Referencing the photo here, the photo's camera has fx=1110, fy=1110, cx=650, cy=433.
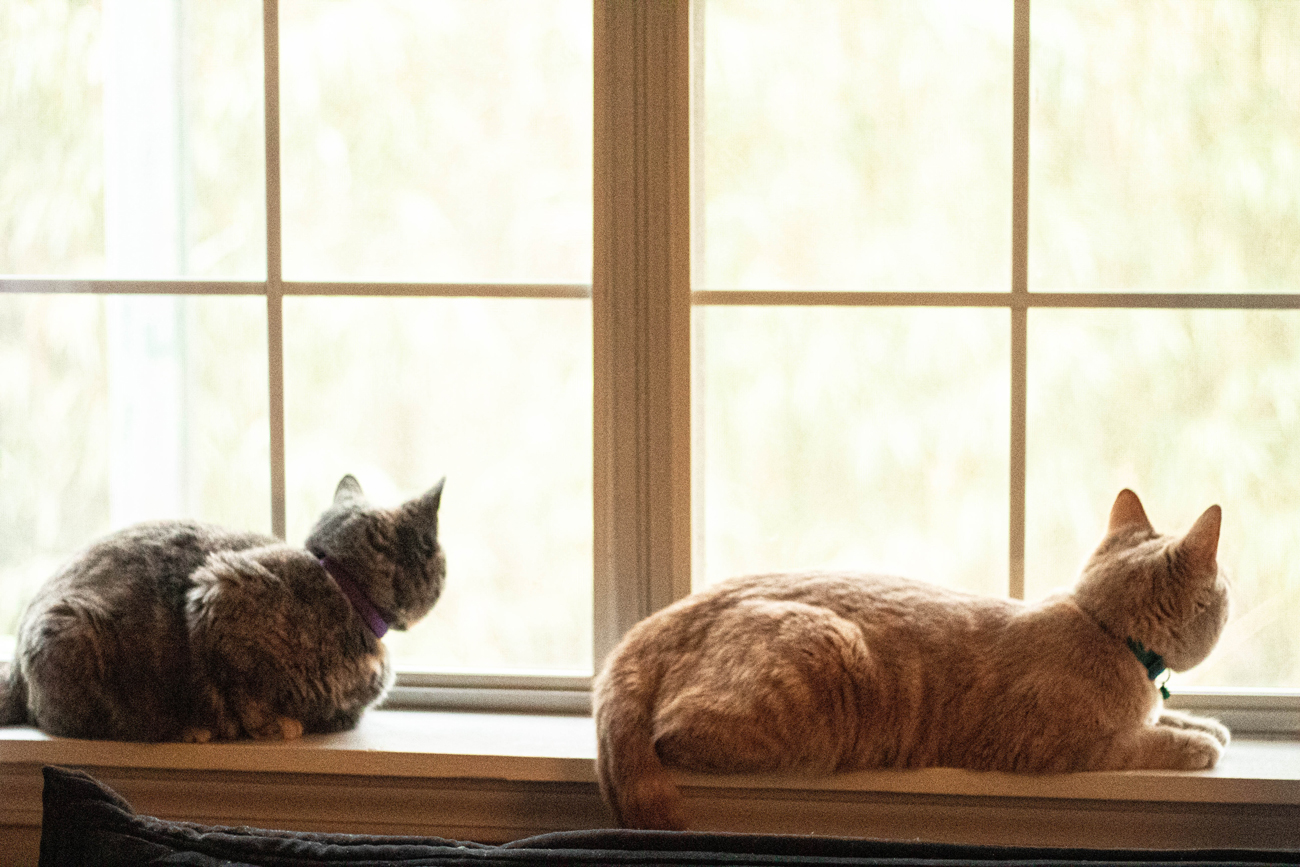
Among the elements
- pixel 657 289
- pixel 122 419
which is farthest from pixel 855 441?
pixel 122 419

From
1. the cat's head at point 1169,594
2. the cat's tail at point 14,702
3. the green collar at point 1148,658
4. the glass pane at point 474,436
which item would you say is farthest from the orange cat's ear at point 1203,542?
the cat's tail at point 14,702

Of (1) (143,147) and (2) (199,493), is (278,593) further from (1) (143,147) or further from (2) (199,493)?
(1) (143,147)

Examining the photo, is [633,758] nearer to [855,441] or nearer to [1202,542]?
[855,441]

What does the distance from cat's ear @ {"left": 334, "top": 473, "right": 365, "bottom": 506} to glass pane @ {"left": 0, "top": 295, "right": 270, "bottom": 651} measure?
0.18 metres

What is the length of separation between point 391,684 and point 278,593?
0.23m

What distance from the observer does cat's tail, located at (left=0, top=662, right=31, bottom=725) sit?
5.05ft

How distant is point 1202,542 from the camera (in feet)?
4.53

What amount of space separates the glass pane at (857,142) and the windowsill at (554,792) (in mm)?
690

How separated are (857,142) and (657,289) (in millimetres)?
353

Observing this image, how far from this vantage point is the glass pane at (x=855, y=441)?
1595mm

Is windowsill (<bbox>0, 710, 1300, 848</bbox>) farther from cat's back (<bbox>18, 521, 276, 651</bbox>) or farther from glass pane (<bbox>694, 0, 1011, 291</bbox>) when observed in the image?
glass pane (<bbox>694, 0, 1011, 291</bbox>)

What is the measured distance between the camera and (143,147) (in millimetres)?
1664

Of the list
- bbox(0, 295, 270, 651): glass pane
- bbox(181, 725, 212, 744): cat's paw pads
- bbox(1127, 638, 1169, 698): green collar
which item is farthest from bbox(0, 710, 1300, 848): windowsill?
bbox(0, 295, 270, 651): glass pane

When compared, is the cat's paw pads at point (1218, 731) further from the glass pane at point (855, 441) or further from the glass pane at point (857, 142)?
the glass pane at point (857, 142)
